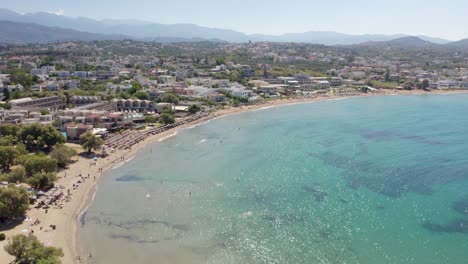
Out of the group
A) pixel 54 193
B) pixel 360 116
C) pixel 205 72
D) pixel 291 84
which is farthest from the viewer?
pixel 205 72

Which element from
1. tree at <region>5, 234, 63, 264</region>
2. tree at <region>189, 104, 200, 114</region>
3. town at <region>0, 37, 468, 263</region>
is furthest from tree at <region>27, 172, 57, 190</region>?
tree at <region>189, 104, 200, 114</region>

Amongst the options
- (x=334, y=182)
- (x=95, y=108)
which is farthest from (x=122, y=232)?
(x=95, y=108)

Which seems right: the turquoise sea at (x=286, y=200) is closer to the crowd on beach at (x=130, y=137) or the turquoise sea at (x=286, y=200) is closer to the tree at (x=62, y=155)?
the crowd on beach at (x=130, y=137)

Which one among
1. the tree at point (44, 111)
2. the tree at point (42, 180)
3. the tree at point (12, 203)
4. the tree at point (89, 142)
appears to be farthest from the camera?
the tree at point (44, 111)

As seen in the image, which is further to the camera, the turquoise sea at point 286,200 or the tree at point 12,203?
the tree at point 12,203

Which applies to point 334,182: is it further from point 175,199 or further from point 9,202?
point 9,202

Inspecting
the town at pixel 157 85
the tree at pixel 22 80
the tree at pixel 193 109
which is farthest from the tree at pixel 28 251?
the tree at pixel 22 80
